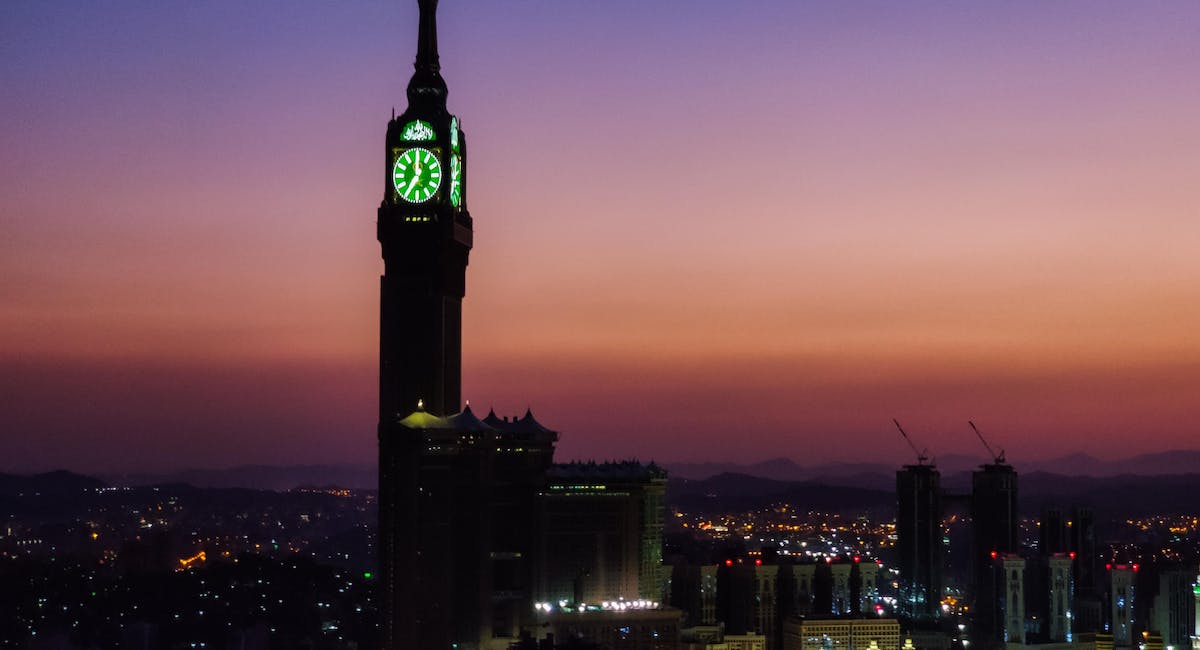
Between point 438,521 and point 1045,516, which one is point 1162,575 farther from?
point 438,521

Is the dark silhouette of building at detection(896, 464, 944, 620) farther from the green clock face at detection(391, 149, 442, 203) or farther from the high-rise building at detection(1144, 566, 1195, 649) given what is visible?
the green clock face at detection(391, 149, 442, 203)

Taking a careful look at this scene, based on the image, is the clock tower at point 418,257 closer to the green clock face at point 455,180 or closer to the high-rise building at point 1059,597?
the green clock face at point 455,180

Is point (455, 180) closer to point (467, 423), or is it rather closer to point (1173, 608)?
point (467, 423)

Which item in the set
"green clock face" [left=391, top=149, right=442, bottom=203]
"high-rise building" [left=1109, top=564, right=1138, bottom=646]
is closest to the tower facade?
"green clock face" [left=391, top=149, right=442, bottom=203]

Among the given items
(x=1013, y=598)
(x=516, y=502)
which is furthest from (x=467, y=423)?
(x=1013, y=598)

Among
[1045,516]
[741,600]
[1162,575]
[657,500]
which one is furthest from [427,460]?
[1045,516]

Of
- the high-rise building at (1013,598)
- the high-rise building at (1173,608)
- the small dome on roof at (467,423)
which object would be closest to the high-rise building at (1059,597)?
the high-rise building at (1013,598)

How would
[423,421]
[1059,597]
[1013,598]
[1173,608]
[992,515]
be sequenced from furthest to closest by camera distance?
[992,515] < [1173,608] < [1059,597] < [1013,598] < [423,421]
